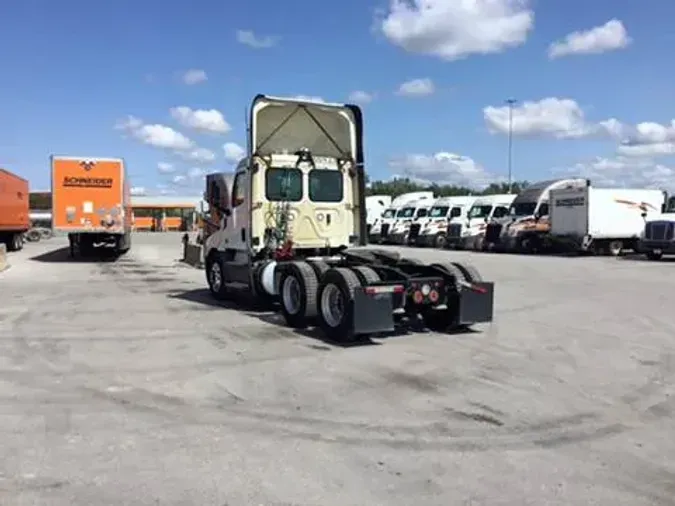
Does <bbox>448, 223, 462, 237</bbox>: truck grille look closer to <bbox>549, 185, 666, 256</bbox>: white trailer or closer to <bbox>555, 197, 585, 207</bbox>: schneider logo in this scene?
<bbox>549, 185, 666, 256</bbox>: white trailer

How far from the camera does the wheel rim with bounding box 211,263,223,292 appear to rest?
51.8 feet

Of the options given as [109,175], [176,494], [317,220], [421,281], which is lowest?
[176,494]

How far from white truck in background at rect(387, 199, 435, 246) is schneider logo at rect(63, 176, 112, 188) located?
19.9 meters

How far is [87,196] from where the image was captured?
29.4m

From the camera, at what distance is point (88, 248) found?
106 feet

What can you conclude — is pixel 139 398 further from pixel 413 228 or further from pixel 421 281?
pixel 413 228

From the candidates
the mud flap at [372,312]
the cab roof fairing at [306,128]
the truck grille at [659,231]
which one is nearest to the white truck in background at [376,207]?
the truck grille at [659,231]

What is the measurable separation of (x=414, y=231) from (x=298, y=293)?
32.8 metres

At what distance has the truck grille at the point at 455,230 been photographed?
39644 millimetres

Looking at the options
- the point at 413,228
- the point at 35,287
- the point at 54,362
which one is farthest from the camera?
the point at 413,228

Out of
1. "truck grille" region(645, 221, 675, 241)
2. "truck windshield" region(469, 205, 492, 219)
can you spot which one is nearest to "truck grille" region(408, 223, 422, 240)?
"truck windshield" region(469, 205, 492, 219)

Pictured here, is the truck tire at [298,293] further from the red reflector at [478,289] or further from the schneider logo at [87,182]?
the schneider logo at [87,182]

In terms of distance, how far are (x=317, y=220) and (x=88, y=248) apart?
817 inches

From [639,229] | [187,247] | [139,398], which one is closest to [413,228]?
[639,229]
